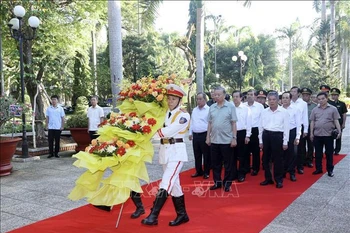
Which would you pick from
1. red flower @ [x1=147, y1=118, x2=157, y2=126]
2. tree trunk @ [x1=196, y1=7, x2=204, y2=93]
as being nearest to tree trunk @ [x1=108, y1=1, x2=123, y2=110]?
red flower @ [x1=147, y1=118, x2=157, y2=126]

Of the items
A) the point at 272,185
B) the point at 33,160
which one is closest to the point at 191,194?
the point at 272,185

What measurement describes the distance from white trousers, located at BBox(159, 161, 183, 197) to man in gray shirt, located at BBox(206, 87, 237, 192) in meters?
1.70

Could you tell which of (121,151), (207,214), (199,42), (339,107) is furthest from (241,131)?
(199,42)

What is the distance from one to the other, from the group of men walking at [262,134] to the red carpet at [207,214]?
1.13 ft

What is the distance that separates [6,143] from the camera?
7297 millimetres

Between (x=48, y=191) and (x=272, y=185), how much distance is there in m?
3.87

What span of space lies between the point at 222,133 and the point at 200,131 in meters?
1.09

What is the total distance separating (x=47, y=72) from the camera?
44.7 feet

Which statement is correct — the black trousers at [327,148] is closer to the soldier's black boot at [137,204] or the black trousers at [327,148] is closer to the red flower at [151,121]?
the soldier's black boot at [137,204]

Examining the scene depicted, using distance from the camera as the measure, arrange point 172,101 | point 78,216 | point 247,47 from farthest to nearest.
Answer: point 247,47 < point 78,216 < point 172,101

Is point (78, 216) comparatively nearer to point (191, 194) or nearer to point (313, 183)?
point (191, 194)

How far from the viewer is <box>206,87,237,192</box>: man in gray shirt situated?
5715 millimetres

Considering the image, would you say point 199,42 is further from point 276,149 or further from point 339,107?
point 276,149

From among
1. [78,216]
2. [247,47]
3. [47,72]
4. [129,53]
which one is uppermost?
[247,47]
